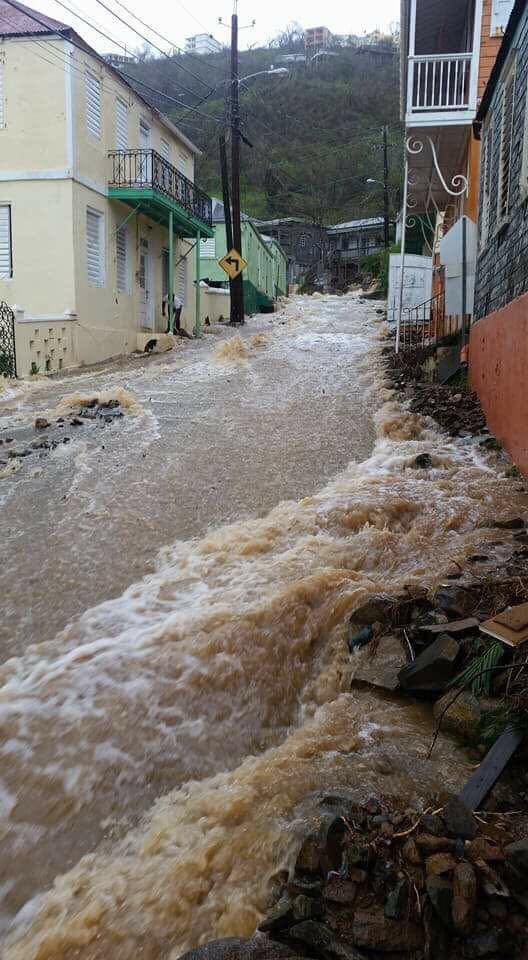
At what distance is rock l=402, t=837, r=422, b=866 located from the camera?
230cm

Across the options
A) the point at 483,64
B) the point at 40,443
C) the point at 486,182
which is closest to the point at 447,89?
the point at 483,64

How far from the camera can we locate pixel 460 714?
3.19 m

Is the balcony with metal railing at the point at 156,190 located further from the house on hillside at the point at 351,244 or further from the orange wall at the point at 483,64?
the house on hillside at the point at 351,244

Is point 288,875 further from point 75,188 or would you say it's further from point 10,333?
point 75,188

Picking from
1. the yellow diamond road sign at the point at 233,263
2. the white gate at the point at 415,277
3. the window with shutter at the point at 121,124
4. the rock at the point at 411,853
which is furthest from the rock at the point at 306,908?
the yellow diamond road sign at the point at 233,263

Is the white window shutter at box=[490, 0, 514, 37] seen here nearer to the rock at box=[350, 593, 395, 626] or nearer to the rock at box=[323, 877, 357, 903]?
the rock at box=[350, 593, 395, 626]

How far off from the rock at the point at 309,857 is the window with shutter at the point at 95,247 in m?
16.4

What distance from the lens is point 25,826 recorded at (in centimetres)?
309

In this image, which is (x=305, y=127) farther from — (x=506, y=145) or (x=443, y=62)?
(x=506, y=145)

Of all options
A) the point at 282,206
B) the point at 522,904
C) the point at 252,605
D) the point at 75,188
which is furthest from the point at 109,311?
the point at 282,206

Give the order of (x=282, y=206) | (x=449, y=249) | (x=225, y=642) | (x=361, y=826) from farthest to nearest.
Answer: (x=282, y=206)
(x=449, y=249)
(x=225, y=642)
(x=361, y=826)

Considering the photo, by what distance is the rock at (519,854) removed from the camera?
84.6 inches

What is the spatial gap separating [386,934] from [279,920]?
357 mm

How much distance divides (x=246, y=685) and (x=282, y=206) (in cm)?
5674
